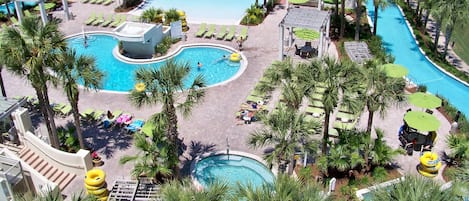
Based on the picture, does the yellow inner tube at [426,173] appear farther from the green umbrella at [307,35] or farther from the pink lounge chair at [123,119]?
the pink lounge chair at [123,119]

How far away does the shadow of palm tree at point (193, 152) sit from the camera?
23875 mm

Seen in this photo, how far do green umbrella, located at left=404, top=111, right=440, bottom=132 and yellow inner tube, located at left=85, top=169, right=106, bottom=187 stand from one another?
14516 mm

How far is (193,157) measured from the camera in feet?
80.8

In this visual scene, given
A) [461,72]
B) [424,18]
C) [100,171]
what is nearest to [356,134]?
[100,171]

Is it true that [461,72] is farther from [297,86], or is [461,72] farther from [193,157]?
[193,157]

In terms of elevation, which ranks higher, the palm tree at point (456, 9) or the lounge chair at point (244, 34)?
the palm tree at point (456, 9)

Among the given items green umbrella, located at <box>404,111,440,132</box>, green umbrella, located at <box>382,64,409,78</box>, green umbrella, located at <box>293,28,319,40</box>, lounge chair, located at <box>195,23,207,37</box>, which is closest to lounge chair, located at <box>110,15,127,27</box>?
lounge chair, located at <box>195,23,207,37</box>

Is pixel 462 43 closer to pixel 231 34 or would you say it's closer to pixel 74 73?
pixel 231 34

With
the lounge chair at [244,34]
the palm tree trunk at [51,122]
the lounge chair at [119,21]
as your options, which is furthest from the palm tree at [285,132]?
the lounge chair at [119,21]

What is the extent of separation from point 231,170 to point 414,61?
17.8m

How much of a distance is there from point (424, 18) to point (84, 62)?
30.7 meters

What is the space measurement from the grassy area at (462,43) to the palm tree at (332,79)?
62.1ft

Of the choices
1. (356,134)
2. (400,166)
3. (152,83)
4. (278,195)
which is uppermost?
(152,83)

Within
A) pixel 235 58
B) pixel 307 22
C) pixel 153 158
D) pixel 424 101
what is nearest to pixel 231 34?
pixel 235 58
